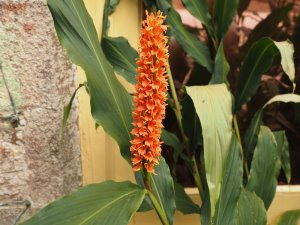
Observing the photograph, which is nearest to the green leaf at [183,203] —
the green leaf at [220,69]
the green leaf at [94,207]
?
the green leaf at [220,69]

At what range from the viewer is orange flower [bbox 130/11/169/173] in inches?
27.0

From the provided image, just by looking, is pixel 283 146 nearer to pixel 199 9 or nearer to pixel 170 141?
pixel 170 141

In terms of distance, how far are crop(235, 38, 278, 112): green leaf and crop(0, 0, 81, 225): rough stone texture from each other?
471 mm

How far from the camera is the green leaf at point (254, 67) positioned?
108 cm

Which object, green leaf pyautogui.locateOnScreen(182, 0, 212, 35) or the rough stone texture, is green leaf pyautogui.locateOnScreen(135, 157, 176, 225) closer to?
the rough stone texture

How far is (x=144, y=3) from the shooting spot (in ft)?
4.00

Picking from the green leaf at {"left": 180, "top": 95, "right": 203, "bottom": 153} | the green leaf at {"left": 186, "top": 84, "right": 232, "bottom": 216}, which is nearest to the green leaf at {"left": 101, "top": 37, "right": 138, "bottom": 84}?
the green leaf at {"left": 180, "top": 95, "right": 203, "bottom": 153}

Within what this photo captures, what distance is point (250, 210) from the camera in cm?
105

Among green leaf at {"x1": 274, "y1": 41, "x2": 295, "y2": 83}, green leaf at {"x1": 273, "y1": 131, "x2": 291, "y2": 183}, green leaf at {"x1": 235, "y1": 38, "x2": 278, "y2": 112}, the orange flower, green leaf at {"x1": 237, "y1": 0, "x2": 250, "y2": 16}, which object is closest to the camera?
the orange flower

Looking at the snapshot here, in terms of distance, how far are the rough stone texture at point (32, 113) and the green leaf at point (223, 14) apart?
0.43m

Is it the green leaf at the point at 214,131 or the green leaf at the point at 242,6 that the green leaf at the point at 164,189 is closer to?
the green leaf at the point at 214,131

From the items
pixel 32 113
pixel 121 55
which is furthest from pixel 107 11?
pixel 32 113

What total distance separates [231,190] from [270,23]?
0.66 metres

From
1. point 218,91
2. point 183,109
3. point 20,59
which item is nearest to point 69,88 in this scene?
point 20,59
